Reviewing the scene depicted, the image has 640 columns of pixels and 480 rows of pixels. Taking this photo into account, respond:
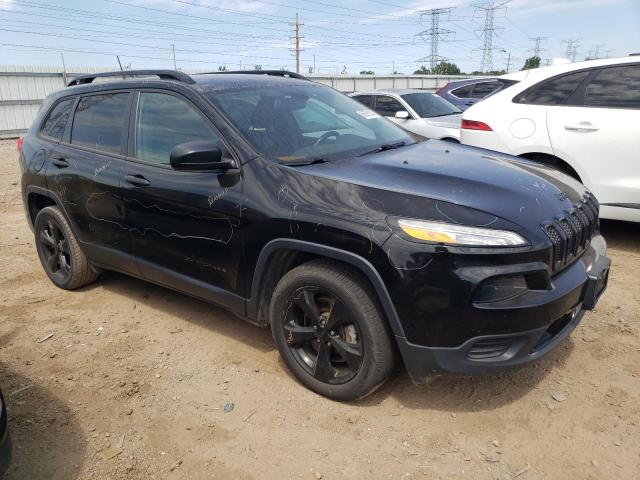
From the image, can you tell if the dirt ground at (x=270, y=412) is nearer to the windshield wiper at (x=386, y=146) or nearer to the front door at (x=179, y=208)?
the front door at (x=179, y=208)

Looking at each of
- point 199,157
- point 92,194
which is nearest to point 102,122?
point 92,194

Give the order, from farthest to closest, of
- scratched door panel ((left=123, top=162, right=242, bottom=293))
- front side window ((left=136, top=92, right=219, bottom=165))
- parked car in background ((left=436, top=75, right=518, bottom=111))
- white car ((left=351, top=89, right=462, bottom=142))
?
parked car in background ((left=436, top=75, right=518, bottom=111)) < white car ((left=351, top=89, right=462, bottom=142)) < front side window ((left=136, top=92, right=219, bottom=165)) < scratched door panel ((left=123, top=162, right=242, bottom=293))

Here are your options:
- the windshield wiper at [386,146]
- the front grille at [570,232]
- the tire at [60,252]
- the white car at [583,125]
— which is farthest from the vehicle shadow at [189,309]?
the white car at [583,125]

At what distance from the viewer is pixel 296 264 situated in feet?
9.66

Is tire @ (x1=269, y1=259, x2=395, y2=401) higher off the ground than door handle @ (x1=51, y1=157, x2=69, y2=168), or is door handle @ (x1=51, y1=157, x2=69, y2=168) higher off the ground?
door handle @ (x1=51, y1=157, x2=69, y2=168)

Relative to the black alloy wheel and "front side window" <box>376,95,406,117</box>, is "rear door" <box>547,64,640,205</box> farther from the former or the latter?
"front side window" <box>376,95,406,117</box>

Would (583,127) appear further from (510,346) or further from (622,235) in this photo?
(510,346)

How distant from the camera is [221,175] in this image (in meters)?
3.00

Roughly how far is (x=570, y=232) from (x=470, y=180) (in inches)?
21.5

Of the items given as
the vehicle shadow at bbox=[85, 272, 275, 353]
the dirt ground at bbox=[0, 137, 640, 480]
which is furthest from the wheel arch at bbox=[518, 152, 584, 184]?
the vehicle shadow at bbox=[85, 272, 275, 353]

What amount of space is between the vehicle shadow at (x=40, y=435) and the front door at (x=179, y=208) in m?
0.99

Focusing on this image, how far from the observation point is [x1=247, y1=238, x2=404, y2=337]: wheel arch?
8.13 feet

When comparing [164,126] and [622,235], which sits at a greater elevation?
[164,126]

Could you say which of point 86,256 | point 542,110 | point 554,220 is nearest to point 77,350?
point 86,256
